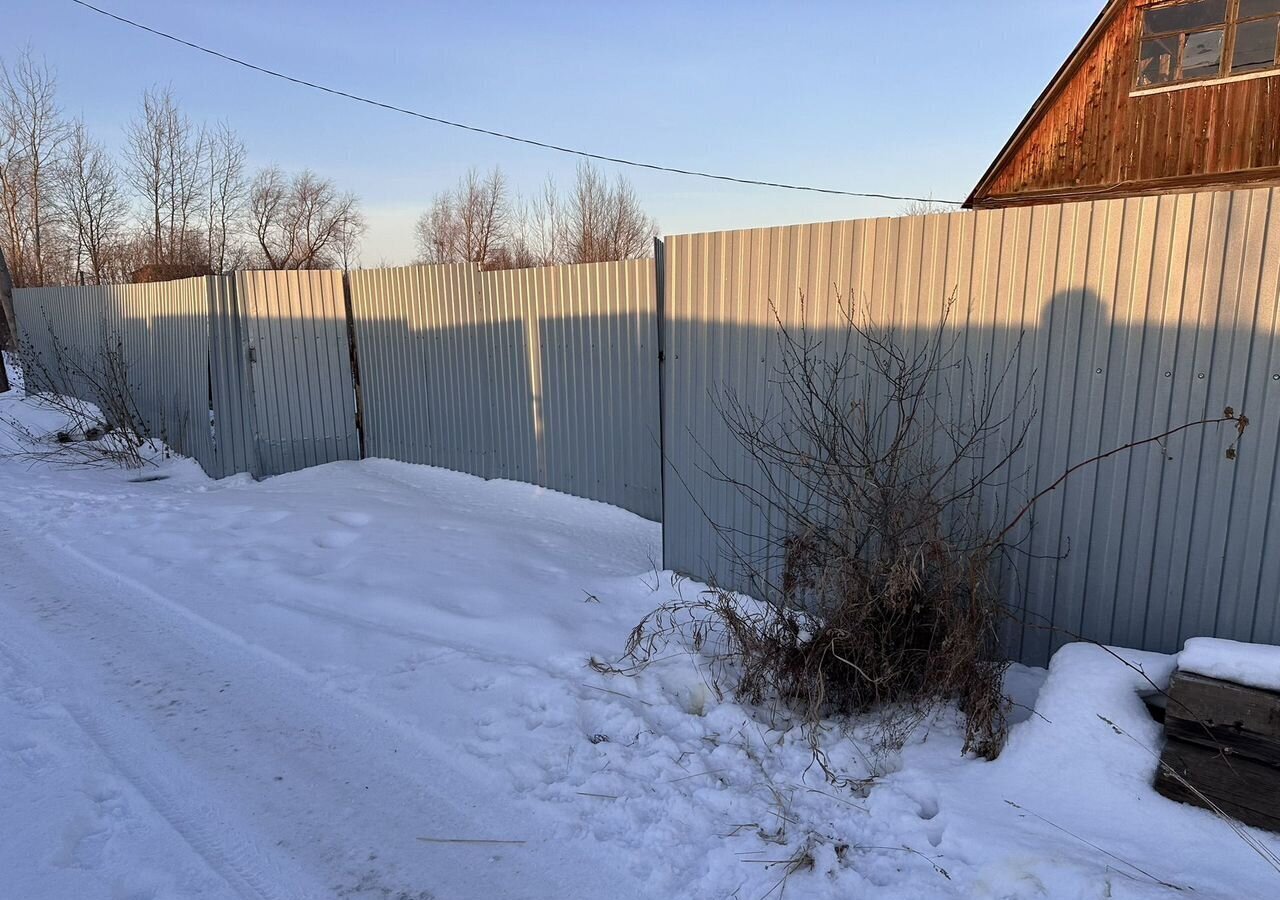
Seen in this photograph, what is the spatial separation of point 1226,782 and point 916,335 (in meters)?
2.23

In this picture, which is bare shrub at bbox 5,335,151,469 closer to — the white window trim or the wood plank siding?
the wood plank siding

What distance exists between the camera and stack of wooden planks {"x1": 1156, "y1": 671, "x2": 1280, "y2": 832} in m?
2.46

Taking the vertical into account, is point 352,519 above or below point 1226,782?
below

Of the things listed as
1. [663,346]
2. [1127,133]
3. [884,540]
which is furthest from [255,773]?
[1127,133]

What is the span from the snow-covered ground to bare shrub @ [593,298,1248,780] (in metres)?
0.19

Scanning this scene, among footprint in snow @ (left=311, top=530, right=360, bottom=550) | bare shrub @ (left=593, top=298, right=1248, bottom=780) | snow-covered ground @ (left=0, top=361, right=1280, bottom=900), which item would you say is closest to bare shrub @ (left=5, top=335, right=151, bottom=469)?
footprint in snow @ (left=311, top=530, right=360, bottom=550)

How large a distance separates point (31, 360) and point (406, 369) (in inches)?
487

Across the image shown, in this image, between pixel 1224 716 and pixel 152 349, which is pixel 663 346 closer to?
pixel 1224 716

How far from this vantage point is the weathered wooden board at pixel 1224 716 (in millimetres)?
2473

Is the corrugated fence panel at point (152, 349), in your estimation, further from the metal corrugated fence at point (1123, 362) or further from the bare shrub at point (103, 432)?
the metal corrugated fence at point (1123, 362)

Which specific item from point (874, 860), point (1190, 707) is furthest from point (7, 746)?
point (1190, 707)

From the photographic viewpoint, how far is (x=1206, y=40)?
10.5 meters

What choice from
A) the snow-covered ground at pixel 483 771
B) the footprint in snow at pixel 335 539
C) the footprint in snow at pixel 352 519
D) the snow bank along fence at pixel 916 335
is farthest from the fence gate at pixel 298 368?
the snow-covered ground at pixel 483 771

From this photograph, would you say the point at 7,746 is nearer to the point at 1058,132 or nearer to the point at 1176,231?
the point at 1176,231
